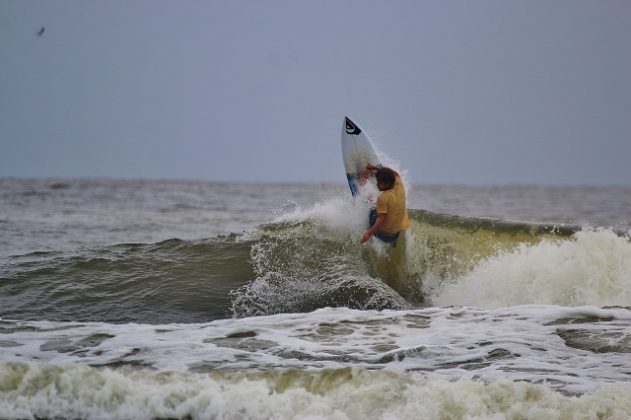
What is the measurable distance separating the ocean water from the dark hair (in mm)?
714

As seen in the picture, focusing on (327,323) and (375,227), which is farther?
(375,227)

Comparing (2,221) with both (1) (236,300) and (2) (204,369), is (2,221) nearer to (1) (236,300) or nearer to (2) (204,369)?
(1) (236,300)

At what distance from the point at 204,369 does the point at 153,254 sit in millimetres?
6527

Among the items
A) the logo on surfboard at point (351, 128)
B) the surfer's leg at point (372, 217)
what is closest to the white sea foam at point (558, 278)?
the surfer's leg at point (372, 217)

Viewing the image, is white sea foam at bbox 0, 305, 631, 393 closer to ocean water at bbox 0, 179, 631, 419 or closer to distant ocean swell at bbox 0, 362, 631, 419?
ocean water at bbox 0, 179, 631, 419

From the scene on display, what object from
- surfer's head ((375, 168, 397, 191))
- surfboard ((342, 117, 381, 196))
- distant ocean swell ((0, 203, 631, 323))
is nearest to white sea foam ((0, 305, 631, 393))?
distant ocean swell ((0, 203, 631, 323))

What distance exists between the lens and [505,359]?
20.7 feet

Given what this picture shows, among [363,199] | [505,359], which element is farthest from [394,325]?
[363,199]

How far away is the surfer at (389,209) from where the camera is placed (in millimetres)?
10531

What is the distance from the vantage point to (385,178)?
10.8m

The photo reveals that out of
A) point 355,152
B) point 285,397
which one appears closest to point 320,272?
point 355,152

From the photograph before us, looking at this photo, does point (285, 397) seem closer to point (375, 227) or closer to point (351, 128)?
point (375, 227)

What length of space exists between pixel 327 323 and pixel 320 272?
3082 millimetres

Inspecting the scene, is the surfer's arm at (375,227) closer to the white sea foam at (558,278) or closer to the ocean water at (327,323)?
the ocean water at (327,323)
